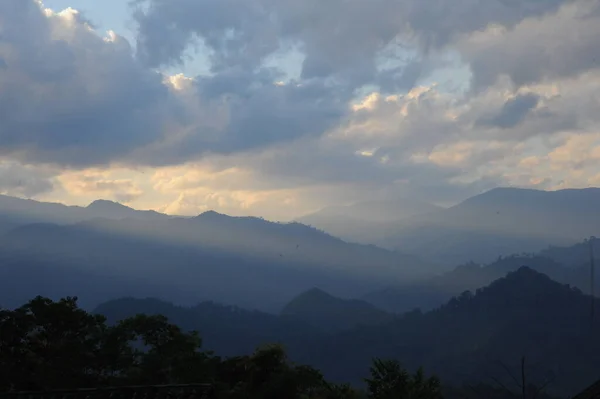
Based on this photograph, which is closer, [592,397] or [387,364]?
[592,397]

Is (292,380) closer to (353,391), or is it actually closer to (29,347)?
(353,391)

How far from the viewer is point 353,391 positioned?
3184 centimetres

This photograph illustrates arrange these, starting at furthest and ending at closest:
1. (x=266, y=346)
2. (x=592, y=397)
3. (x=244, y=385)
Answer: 1. (x=266, y=346)
2. (x=244, y=385)
3. (x=592, y=397)

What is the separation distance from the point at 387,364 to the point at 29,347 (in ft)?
89.1

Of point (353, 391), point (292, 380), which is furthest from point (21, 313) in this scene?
point (353, 391)

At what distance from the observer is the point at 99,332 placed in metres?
46.1

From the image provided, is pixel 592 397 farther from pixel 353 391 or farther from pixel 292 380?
pixel 292 380

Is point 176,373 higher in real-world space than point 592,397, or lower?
lower

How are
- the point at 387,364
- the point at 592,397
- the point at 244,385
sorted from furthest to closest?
1. the point at 244,385
2. the point at 387,364
3. the point at 592,397

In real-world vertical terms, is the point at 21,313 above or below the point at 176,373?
above

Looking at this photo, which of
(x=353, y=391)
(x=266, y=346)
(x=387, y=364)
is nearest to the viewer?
(x=353, y=391)

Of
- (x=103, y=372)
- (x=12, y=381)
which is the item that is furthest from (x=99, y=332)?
(x=12, y=381)

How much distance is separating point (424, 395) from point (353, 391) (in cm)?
440

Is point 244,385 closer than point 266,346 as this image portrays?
Yes
